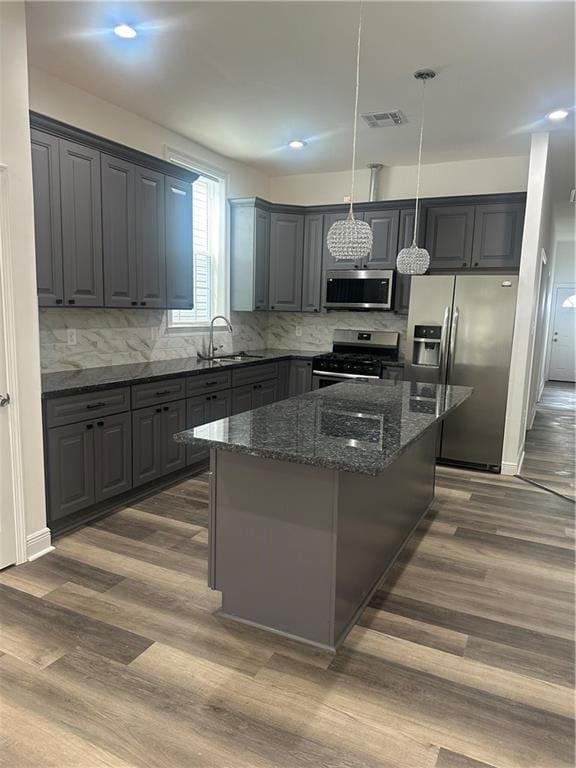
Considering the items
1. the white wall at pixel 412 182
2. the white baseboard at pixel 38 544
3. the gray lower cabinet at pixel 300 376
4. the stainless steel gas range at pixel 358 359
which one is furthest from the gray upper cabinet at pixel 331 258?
the white baseboard at pixel 38 544

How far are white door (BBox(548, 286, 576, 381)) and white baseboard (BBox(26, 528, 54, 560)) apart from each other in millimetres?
11191

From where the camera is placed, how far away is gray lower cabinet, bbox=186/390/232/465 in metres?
4.24

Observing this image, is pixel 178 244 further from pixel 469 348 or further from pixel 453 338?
pixel 469 348

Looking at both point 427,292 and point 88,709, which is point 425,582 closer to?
point 88,709

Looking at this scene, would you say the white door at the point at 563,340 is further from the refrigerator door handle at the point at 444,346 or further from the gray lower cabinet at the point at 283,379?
the gray lower cabinet at the point at 283,379

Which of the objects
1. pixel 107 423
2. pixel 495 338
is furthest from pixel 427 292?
pixel 107 423

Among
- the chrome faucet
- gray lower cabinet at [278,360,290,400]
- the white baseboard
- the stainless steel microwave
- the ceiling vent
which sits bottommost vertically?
the white baseboard

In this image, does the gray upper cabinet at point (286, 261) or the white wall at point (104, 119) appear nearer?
the white wall at point (104, 119)

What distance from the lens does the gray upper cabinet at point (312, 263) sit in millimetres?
5766

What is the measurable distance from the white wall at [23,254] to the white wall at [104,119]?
37.7 inches

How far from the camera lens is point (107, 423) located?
3.44 m

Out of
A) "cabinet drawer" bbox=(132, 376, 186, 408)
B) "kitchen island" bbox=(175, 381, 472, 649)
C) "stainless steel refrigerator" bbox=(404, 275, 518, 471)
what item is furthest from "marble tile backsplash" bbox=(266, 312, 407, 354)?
"kitchen island" bbox=(175, 381, 472, 649)

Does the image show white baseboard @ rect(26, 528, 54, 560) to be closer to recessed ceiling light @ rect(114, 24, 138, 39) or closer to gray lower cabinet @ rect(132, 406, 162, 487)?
gray lower cabinet @ rect(132, 406, 162, 487)

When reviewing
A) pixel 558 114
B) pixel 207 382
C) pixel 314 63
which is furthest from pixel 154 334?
pixel 558 114
